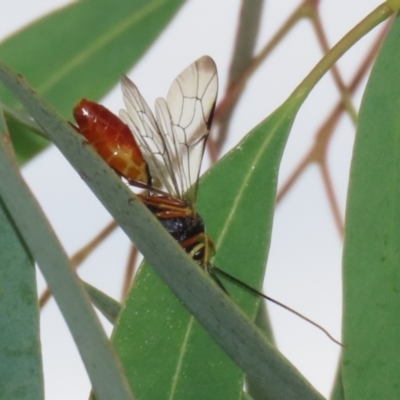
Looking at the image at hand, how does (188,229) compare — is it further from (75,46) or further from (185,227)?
(75,46)

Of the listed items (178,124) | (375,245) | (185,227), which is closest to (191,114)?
(178,124)

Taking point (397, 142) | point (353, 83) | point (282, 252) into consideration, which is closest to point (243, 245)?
point (397, 142)

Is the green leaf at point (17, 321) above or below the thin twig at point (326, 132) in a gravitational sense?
below

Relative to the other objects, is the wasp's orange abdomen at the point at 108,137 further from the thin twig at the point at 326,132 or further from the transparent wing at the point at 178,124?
the thin twig at the point at 326,132

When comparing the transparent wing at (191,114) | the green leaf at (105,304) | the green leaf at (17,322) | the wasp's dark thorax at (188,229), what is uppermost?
the transparent wing at (191,114)

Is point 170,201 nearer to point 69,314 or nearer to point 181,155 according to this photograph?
point 181,155

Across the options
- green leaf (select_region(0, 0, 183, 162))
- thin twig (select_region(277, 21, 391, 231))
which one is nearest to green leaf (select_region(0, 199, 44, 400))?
green leaf (select_region(0, 0, 183, 162))

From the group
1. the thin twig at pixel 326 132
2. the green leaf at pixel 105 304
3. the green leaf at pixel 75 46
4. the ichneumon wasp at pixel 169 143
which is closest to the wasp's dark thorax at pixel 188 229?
the ichneumon wasp at pixel 169 143
